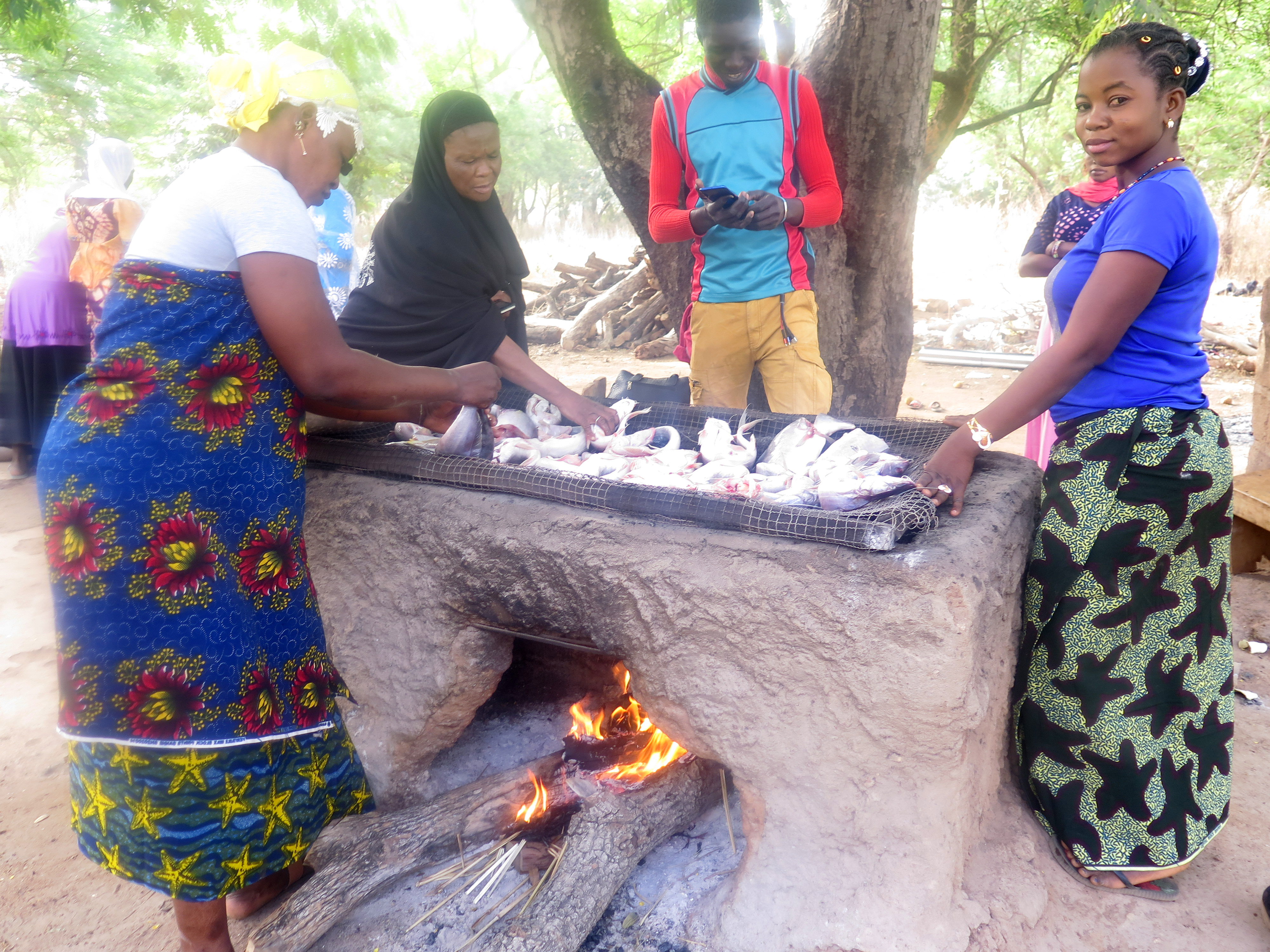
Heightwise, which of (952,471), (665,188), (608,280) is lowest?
(952,471)

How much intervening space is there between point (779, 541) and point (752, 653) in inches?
9.3

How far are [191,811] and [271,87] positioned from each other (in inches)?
56.9

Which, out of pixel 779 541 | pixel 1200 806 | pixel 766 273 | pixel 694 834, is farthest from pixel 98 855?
pixel 766 273

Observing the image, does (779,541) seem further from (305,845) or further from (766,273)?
(766,273)

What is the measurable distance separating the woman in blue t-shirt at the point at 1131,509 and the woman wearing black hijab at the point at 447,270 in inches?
50.5

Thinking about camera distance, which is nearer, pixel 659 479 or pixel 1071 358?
pixel 1071 358

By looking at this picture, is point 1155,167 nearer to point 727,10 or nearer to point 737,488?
point 737,488

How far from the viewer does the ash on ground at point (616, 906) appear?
6.35ft

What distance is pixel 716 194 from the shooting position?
280cm

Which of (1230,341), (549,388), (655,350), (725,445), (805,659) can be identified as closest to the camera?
(805,659)

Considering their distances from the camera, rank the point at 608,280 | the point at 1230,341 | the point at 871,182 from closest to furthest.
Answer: the point at 871,182
the point at 1230,341
the point at 608,280

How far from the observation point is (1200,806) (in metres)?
1.98

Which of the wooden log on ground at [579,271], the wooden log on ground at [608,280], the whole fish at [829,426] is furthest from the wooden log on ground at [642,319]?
the whole fish at [829,426]

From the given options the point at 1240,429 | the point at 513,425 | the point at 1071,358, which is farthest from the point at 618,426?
the point at 1240,429
